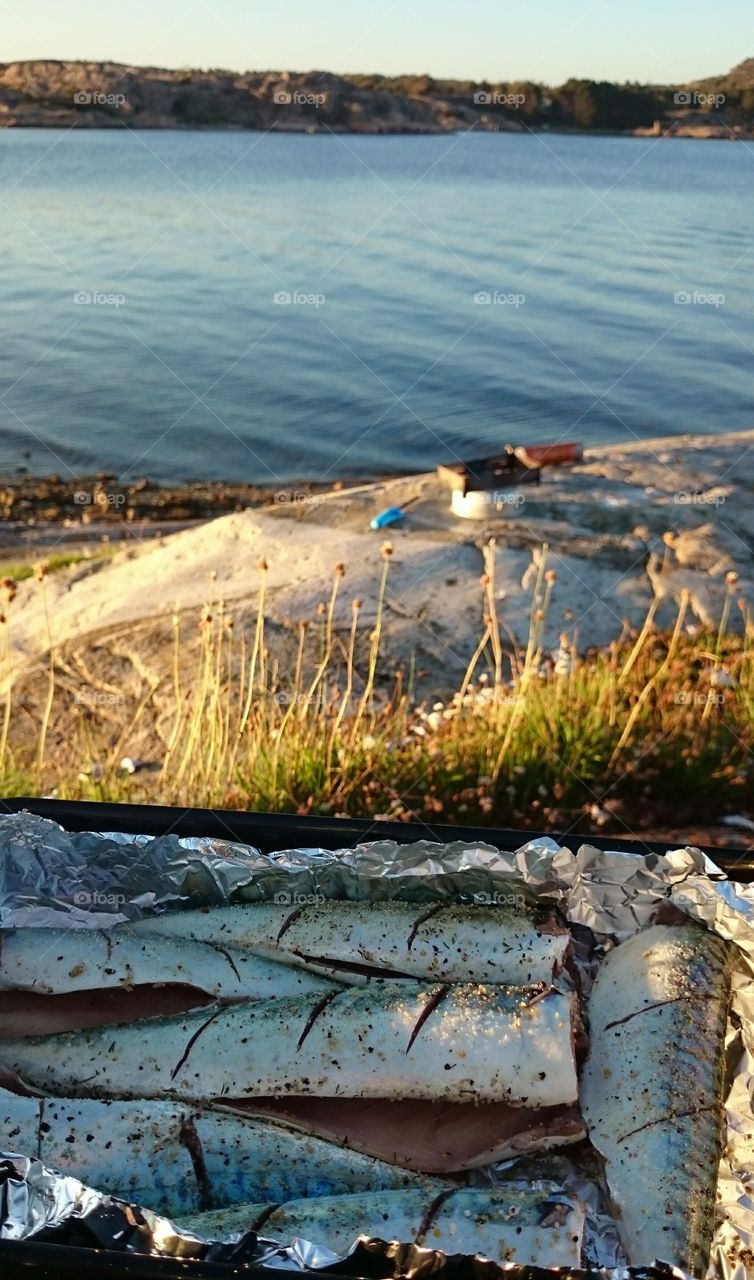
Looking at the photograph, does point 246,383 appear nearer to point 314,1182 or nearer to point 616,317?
point 616,317

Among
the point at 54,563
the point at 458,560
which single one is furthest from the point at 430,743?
the point at 54,563

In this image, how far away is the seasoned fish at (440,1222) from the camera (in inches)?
97.4

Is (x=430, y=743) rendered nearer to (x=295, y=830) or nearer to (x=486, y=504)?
(x=295, y=830)

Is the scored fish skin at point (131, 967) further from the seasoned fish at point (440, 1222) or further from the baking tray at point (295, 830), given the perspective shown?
the seasoned fish at point (440, 1222)

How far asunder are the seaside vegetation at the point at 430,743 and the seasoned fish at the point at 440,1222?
2282 millimetres

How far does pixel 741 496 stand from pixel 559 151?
44.1m

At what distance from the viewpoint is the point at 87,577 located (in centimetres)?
807

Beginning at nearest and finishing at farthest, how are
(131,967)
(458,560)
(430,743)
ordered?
(131,967) → (430,743) → (458,560)

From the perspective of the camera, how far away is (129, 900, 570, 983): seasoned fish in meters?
3.17

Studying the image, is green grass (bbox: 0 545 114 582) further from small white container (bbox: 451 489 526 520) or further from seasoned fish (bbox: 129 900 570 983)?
seasoned fish (bbox: 129 900 570 983)

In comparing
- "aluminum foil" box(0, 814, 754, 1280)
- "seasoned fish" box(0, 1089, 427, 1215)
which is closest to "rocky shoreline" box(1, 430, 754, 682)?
"aluminum foil" box(0, 814, 754, 1280)

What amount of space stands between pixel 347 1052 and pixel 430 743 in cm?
228

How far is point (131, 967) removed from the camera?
3180 millimetres

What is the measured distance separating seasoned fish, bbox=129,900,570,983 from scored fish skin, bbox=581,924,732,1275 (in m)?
0.22
